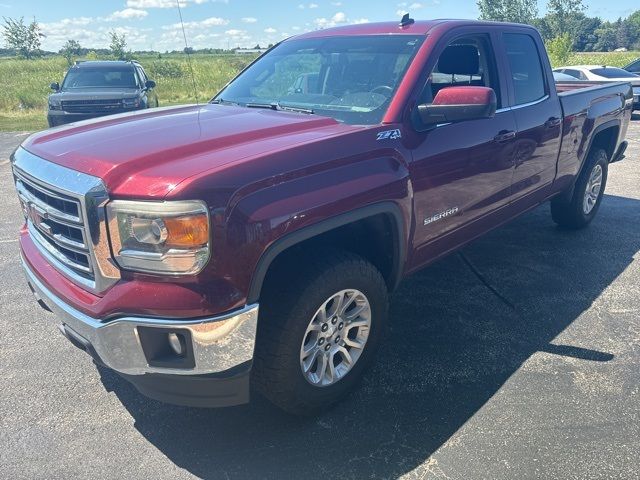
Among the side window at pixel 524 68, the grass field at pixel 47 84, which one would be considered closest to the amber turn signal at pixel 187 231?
the side window at pixel 524 68

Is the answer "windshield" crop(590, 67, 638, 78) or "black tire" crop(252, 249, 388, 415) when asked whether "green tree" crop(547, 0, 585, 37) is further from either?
"black tire" crop(252, 249, 388, 415)

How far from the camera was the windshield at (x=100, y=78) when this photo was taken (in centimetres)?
1143

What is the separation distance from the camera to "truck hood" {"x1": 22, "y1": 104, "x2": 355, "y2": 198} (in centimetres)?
213

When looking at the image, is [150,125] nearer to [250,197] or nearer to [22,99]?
[250,197]

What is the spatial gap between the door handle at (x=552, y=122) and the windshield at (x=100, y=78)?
9599 millimetres

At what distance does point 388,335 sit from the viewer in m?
3.57

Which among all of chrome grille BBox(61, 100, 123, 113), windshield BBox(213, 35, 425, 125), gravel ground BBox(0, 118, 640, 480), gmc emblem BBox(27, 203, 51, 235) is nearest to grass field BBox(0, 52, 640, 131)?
chrome grille BBox(61, 100, 123, 113)

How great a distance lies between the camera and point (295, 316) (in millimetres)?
2375

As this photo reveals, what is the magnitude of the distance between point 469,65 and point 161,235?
2.71m

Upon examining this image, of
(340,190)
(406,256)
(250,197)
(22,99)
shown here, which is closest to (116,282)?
(250,197)

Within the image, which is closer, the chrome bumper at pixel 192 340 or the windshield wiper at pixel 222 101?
the chrome bumper at pixel 192 340

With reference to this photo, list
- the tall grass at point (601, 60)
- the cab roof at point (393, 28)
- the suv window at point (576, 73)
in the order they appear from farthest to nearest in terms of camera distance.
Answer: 1. the tall grass at point (601, 60)
2. the suv window at point (576, 73)
3. the cab roof at point (393, 28)

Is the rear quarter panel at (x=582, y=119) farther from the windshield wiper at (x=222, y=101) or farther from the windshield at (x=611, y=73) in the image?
the windshield at (x=611, y=73)

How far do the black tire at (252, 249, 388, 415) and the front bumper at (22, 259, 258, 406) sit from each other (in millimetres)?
176
